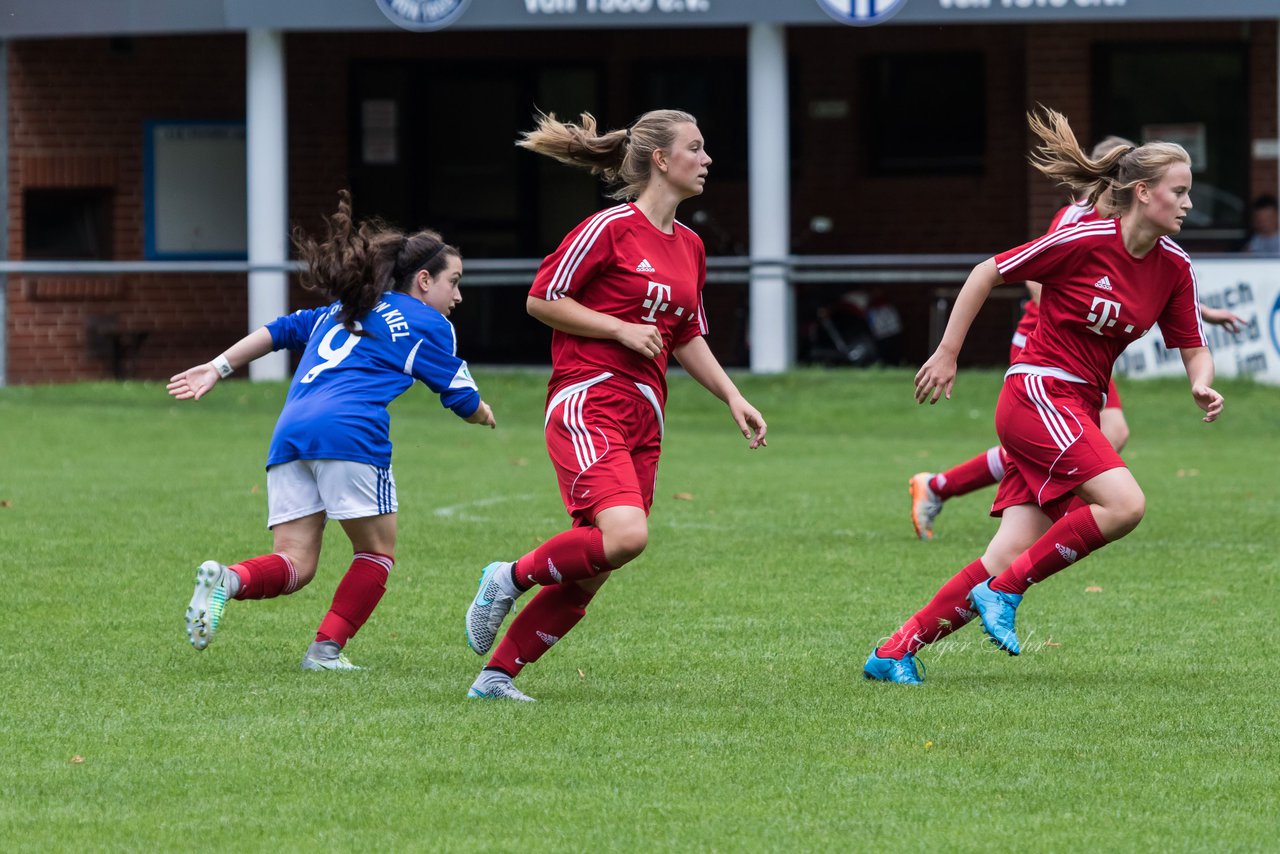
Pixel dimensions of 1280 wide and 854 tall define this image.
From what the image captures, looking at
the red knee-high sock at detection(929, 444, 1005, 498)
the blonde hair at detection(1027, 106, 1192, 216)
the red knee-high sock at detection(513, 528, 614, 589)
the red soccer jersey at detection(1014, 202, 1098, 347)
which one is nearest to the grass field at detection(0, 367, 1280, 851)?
the red knee-high sock at detection(929, 444, 1005, 498)

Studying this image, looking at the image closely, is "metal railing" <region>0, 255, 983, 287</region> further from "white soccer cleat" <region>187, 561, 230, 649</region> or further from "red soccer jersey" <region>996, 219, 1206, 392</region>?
"white soccer cleat" <region>187, 561, 230, 649</region>

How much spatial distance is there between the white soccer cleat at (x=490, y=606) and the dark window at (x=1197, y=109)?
16295 mm

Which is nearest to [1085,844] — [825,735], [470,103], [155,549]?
[825,735]

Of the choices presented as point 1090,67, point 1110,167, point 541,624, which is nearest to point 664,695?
point 541,624

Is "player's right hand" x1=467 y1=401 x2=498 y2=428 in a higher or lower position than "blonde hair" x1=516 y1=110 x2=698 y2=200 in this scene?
lower

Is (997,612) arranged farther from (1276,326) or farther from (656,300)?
(1276,326)

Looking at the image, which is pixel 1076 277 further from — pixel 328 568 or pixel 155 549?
pixel 155 549

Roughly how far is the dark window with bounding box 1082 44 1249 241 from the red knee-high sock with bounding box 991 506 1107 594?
15.5 metres

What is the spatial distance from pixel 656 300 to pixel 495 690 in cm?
129

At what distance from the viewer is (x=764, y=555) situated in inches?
381

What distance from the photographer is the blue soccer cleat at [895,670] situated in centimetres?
648

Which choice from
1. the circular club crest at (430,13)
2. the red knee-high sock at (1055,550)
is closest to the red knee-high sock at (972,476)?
the red knee-high sock at (1055,550)

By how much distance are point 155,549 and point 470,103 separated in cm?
1419

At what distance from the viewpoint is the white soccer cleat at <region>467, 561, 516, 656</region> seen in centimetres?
610
